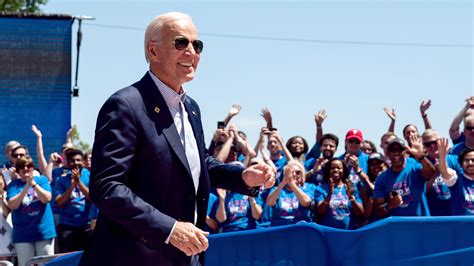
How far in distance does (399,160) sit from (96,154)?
587cm

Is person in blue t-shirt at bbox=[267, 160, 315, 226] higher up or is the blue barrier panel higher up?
the blue barrier panel

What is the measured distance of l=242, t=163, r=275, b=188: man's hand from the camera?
3.63 m

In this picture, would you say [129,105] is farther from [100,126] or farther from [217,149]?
[217,149]

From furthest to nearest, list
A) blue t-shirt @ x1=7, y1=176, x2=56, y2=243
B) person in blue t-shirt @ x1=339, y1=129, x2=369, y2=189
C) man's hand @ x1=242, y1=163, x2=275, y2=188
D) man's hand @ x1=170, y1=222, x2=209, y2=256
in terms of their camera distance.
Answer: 1. blue t-shirt @ x1=7, y1=176, x2=56, y2=243
2. person in blue t-shirt @ x1=339, y1=129, x2=369, y2=189
3. man's hand @ x1=242, y1=163, x2=275, y2=188
4. man's hand @ x1=170, y1=222, x2=209, y2=256

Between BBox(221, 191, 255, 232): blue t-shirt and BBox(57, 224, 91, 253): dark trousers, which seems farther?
BBox(57, 224, 91, 253): dark trousers

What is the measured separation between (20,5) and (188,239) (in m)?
37.6

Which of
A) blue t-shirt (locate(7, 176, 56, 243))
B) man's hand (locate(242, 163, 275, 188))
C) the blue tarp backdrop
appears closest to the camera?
man's hand (locate(242, 163, 275, 188))

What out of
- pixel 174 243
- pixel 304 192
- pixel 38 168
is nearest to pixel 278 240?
pixel 304 192

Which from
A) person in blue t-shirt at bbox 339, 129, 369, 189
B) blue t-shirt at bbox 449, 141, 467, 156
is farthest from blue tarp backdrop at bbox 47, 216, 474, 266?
blue t-shirt at bbox 449, 141, 467, 156

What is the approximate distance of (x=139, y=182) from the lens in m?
3.38

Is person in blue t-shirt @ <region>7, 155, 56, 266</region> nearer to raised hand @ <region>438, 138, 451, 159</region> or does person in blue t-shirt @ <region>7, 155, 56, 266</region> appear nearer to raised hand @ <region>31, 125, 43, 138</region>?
raised hand @ <region>31, 125, 43, 138</region>

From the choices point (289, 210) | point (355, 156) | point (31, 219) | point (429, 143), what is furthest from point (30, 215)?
point (429, 143)

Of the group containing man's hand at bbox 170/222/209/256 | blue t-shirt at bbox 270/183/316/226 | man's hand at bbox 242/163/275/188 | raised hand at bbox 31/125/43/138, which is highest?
man's hand at bbox 242/163/275/188

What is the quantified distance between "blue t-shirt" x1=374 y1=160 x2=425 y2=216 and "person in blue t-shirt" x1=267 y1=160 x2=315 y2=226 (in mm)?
747
